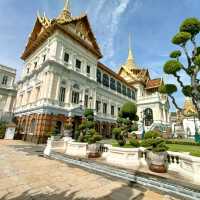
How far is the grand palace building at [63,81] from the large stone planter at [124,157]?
1139cm

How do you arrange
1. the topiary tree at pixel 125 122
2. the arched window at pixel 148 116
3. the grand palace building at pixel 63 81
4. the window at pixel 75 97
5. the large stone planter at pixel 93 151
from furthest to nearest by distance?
the arched window at pixel 148 116, the window at pixel 75 97, the grand palace building at pixel 63 81, the topiary tree at pixel 125 122, the large stone planter at pixel 93 151

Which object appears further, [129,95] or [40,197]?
[129,95]

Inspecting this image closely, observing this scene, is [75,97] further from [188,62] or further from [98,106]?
[188,62]

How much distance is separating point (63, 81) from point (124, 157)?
14.9 metres

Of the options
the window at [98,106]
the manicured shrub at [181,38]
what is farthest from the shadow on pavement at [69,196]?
the window at [98,106]

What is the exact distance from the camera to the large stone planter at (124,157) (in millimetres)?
7746

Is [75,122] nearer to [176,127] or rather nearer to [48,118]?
[48,118]

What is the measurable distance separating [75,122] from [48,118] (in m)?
4.39

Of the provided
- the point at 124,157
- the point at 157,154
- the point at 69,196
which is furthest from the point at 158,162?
the point at 69,196

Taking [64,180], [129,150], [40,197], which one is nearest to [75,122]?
[129,150]

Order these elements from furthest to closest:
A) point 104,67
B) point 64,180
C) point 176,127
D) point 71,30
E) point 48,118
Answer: point 176,127
point 104,67
point 71,30
point 48,118
point 64,180

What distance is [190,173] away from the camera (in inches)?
229

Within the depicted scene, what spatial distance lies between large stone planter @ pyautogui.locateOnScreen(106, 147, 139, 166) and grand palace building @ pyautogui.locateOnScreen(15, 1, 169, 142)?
37.4 feet

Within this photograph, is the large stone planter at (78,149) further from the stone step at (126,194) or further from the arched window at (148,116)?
the arched window at (148,116)
